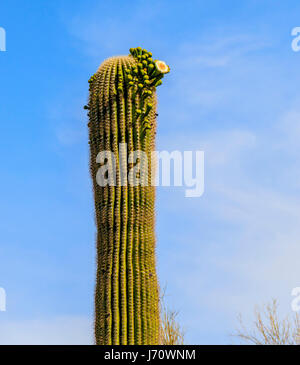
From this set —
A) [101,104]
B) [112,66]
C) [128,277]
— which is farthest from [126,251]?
[112,66]

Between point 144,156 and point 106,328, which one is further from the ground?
point 144,156

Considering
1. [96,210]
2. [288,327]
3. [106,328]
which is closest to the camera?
[106,328]

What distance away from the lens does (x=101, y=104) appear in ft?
23.7

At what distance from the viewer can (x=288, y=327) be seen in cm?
931

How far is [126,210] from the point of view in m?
6.82

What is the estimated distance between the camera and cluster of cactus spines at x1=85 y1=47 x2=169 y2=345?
6.67 m

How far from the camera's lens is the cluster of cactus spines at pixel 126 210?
21.9ft
